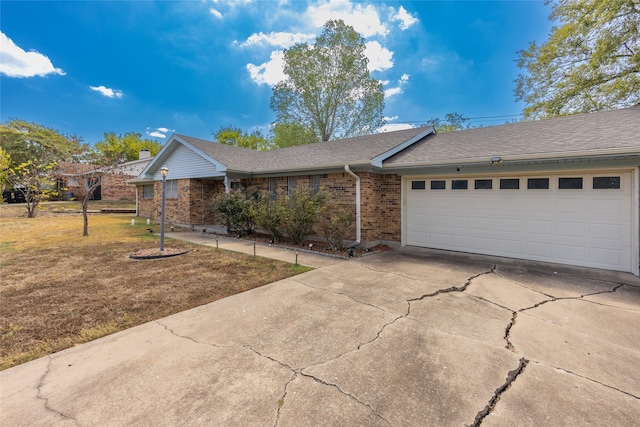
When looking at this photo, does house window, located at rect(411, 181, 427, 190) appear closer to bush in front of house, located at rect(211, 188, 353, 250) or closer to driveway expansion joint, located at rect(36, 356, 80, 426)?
bush in front of house, located at rect(211, 188, 353, 250)

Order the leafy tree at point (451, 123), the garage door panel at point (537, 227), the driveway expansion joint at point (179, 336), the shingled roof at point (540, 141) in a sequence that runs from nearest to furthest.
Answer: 1. the driveway expansion joint at point (179, 336)
2. the shingled roof at point (540, 141)
3. the garage door panel at point (537, 227)
4. the leafy tree at point (451, 123)

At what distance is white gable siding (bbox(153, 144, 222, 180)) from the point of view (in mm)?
12281

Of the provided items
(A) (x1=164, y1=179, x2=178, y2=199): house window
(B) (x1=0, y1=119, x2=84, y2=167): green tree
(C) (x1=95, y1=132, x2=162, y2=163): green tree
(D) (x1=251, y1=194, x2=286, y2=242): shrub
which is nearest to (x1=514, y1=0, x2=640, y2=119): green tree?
(D) (x1=251, y1=194, x2=286, y2=242): shrub

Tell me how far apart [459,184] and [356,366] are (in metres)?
6.74

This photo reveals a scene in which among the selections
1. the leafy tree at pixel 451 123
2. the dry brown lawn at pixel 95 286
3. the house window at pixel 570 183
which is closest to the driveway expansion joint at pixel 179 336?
the dry brown lawn at pixel 95 286

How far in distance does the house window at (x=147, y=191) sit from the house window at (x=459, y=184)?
59.2ft

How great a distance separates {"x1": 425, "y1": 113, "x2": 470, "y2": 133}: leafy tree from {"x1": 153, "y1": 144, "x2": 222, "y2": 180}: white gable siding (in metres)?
22.4

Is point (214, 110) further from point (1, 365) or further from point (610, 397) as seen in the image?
point (610, 397)

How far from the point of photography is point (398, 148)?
892 centimetres

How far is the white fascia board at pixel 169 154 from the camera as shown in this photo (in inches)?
444

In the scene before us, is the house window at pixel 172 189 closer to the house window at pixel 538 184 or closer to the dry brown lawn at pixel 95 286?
the dry brown lawn at pixel 95 286

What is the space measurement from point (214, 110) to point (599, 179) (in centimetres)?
3390

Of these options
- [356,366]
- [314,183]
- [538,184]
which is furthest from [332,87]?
[356,366]

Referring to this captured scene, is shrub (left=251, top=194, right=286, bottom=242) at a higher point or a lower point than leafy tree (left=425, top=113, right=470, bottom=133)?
lower
